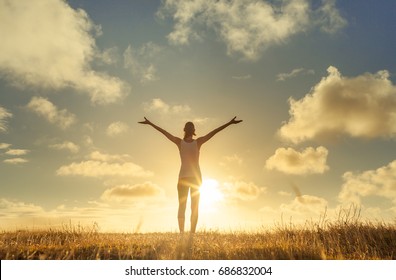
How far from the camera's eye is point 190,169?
1207 centimetres

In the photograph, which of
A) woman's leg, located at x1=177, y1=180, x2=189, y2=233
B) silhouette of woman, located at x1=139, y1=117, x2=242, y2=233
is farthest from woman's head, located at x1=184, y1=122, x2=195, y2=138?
woman's leg, located at x1=177, y1=180, x2=189, y2=233

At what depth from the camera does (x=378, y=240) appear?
40.4ft

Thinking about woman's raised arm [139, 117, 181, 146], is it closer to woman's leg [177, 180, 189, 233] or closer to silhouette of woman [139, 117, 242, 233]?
silhouette of woman [139, 117, 242, 233]

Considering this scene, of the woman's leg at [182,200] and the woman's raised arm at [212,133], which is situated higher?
the woman's raised arm at [212,133]

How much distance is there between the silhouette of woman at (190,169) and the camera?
11.9 meters

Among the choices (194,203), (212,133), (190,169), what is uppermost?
(212,133)

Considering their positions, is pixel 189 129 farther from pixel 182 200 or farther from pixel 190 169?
pixel 182 200

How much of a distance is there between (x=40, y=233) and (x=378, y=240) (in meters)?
12.2

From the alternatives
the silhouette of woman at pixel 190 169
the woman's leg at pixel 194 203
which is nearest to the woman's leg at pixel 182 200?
the silhouette of woman at pixel 190 169

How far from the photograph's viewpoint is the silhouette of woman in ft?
39.1

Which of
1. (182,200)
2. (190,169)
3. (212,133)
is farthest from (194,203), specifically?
(212,133)

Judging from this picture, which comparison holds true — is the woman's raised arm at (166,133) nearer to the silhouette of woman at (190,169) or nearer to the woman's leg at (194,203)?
the silhouette of woman at (190,169)

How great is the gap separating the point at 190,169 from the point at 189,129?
49.8 inches

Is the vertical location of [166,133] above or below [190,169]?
above
